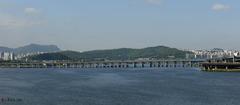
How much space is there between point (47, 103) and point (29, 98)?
5.56 meters

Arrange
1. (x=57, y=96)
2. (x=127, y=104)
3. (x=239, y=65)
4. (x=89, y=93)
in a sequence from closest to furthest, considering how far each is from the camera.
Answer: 1. (x=127, y=104)
2. (x=57, y=96)
3. (x=89, y=93)
4. (x=239, y=65)

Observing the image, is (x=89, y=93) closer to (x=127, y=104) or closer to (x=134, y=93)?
(x=134, y=93)

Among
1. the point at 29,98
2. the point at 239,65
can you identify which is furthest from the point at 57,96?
the point at 239,65

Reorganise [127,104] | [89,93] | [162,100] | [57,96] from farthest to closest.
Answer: [89,93], [57,96], [162,100], [127,104]

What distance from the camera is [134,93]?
206ft

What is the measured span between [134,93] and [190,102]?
11.3m

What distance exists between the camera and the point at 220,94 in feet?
203

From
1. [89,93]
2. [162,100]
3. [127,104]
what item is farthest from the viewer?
[89,93]

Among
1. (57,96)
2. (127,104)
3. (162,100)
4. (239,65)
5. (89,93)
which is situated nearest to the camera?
(127,104)

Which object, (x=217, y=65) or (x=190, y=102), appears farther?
(x=217, y=65)

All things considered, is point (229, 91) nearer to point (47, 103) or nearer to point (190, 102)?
point (190, 102)

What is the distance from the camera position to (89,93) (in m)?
62.8

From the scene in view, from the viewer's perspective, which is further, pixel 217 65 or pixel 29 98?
pixel 217 65

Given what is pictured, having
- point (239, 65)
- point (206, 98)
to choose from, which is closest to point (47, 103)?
point (206, 98)
